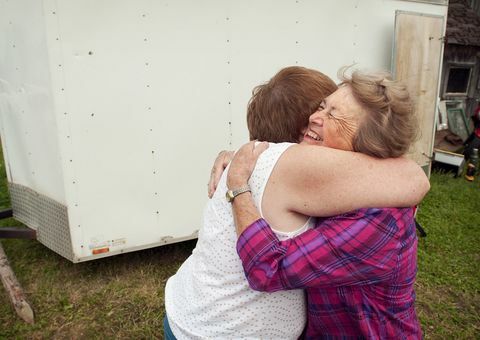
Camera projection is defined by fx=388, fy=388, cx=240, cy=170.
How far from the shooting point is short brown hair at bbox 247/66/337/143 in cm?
148

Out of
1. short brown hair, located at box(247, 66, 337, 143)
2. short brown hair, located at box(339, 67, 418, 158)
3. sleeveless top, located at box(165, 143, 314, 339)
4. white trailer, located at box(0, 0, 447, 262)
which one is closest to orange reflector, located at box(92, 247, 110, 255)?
white trailer, located at box(0, 0, 447, 262)

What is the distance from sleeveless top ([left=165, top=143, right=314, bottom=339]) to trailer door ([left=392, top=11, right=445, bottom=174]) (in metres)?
3.69

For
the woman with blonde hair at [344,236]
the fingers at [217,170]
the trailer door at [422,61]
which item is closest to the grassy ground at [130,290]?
the trailer door at [422,61]

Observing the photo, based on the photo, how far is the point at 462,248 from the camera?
4.80m

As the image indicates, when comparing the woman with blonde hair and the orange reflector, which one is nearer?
the woman with blonde hair

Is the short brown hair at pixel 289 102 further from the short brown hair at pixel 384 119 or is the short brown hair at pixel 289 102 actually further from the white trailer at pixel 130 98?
the white trailer at pixel 130 98

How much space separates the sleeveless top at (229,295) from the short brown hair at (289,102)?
0.64 ft

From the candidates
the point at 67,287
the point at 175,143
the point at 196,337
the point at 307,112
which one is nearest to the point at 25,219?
the point at 67,287

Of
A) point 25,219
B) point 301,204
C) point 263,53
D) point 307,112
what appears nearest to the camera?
point 301,204

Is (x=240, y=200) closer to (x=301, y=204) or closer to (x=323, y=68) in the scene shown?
(x=301, y=204)

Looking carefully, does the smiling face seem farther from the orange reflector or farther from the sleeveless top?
the orange reflector

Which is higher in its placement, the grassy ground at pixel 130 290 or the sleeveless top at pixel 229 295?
the sleeveless top at pixel 229 295

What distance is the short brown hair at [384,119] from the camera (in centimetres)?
124

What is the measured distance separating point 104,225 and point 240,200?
246cm
